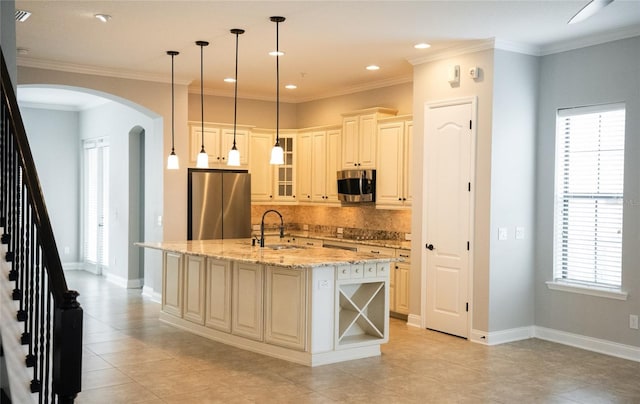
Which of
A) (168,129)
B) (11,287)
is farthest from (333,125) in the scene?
(11,287)

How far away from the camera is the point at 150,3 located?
5160mm

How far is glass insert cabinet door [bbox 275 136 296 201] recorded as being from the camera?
31.6 feet

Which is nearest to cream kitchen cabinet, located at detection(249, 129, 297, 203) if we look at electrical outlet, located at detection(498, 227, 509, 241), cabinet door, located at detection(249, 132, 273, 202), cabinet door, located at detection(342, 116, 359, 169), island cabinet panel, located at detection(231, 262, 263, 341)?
cabinet door, located at detection(249, 132, 273, 202)

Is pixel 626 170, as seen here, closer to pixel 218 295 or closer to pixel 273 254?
pixel 273 254

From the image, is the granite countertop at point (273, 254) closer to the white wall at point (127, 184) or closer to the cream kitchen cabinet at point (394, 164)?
the cream kitchen cabinet at point (394, 164)

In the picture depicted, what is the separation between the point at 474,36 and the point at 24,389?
4895 millimetres

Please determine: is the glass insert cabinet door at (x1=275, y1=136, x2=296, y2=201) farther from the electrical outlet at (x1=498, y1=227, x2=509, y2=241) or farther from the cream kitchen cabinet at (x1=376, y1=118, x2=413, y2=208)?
the electrical outlet at (x1=498, y1=227, x2=509, y2=241)

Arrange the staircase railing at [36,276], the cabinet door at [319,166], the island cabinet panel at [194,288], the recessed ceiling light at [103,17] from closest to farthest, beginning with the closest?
1. the staircase railing at [36,276]
2. the recessed ceiling light at [103,17]
3. the island cabinet panel at [194,288]
4. the cabinet door at [319,166]

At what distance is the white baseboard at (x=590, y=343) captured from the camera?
5.85m

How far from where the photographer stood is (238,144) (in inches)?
363

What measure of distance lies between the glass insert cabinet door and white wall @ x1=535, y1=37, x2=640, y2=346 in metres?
4.05

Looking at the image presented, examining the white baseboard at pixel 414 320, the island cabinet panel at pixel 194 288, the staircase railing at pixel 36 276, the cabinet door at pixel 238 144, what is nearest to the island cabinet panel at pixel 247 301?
the island cabinet panel at pixel 194 288

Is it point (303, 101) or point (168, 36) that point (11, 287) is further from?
point (303, 101)

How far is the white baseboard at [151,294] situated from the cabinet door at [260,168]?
1.91 meters
